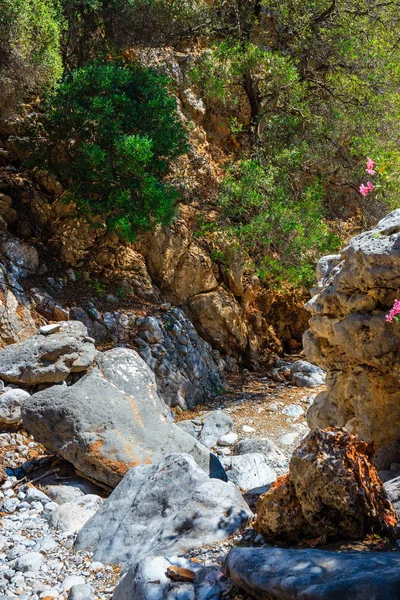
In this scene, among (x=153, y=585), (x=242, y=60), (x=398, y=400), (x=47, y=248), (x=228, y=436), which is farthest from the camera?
(x=242, y=60)

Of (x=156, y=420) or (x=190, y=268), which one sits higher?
(x=190, y=268)

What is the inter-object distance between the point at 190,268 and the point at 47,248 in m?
3.17

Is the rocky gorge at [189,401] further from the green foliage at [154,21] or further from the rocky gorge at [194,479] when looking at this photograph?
the green foliage at [154,21]

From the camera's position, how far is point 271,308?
506 inches

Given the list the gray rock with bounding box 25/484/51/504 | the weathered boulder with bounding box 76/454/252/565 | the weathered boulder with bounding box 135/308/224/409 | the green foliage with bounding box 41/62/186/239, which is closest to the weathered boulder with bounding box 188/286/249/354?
the weathered boulder with bounding box 135/308/224/409

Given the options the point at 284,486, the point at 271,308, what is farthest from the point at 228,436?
the point at 271,308

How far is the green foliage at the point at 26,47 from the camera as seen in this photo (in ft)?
28.5

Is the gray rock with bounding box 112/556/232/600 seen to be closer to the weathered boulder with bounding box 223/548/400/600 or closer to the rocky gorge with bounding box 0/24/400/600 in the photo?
the rocky gorge with bounding box 0/24/400/600

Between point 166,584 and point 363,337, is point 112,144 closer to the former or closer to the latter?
point 363,337

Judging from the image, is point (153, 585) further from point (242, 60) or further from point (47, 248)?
point (242, 60)

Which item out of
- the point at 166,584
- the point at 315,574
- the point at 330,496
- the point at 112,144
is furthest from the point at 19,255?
the point at 315,574

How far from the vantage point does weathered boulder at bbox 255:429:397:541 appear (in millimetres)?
3285

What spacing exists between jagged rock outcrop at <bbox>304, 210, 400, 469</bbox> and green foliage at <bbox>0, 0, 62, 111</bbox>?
21.8 ft

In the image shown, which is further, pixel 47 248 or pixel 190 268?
pixel 190 268
